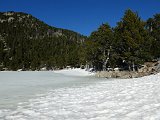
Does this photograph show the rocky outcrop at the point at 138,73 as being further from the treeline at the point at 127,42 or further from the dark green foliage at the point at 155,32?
the dark green foliage at the point at 155,32

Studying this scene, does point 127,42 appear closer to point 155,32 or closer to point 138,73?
point 138,73

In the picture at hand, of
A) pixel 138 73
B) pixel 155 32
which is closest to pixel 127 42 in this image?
pixel 138 73

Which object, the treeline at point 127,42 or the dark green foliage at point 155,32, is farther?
the dark green foliage at point 155,32

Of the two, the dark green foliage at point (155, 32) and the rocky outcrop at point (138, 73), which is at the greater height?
the dark green foliage at point (155, 32)

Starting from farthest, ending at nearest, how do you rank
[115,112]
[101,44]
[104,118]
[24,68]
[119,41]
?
1. [24,68]
2. [101,44]
3. [119,41]
4. [115,112]
5. [104,118]

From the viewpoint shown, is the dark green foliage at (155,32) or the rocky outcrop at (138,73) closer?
the rocky outcrop at (138,73)

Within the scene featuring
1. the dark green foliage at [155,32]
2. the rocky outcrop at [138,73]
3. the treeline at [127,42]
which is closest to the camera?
the rocky outcrop at [138,73]

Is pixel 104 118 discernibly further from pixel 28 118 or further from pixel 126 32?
pixel 126 32

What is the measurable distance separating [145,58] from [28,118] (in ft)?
150

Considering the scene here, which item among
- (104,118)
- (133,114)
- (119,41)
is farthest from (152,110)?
(119,41)

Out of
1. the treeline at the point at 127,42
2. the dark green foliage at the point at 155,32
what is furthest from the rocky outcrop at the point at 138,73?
the dark green foliage at the point at 155,32

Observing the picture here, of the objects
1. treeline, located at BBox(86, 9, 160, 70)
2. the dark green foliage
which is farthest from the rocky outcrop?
the dark green foliage

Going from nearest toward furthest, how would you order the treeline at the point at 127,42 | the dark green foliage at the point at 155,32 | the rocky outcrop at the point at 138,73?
the rocky outcrop at the point at 138,73, the treeline at the point at 127,42, the dark green foliage at the point at 155,32

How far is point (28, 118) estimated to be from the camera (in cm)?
878
